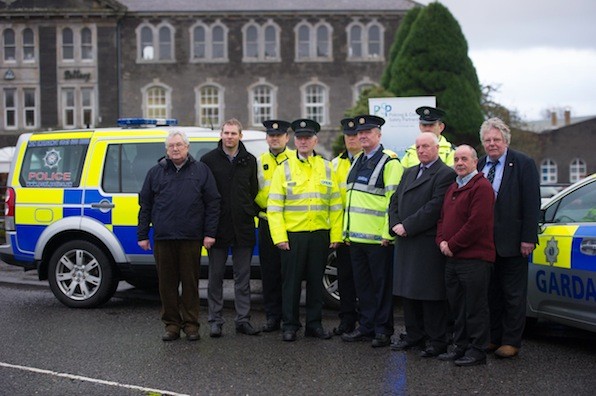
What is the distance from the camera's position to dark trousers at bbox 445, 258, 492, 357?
6629 mm

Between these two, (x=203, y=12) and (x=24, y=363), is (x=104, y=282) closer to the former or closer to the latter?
(x=24, y=363)

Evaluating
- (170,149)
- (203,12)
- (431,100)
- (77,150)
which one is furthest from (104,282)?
(203,12)

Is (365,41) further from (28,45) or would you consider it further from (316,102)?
(28,45)

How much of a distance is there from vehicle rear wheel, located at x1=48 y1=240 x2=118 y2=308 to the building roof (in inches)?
1501

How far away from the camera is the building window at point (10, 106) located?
46438mm

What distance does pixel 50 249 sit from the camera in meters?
9.48

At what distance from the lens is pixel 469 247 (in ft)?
21.7

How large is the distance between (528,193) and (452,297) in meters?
1.06

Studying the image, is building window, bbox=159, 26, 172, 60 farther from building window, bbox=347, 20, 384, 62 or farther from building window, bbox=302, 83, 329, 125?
building window, bbox=347, 20, 384, 62

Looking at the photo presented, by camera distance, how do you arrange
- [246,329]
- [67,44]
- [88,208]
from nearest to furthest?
[246,329], [88,208], [67,44]

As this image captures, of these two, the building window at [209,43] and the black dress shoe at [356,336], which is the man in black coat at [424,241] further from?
the building window at [209,43]

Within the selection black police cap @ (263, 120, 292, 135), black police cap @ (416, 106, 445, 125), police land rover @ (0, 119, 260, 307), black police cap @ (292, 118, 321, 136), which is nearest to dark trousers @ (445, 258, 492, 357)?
black police cap @ (416, 106, 445, 125)

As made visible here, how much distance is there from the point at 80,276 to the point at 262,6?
38.8 m

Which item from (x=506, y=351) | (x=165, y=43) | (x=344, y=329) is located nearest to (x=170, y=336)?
(x=344, y=329)
